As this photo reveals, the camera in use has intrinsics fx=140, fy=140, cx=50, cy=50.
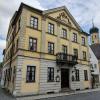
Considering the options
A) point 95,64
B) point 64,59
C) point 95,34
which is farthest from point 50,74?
point 95,34

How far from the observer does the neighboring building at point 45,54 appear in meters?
16.5

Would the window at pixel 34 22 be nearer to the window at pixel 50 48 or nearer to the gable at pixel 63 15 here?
the gable at pixel 63 15

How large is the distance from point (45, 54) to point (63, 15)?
815cm

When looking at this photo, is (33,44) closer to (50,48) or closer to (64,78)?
(50,48)

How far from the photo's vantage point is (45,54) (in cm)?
1877

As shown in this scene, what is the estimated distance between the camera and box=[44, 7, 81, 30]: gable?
21.3 metres

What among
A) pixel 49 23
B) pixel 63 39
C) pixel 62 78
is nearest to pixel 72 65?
pixel 62 78

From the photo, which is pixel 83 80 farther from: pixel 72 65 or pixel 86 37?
pixel 86 37

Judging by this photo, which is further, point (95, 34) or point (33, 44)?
point (95, 34)

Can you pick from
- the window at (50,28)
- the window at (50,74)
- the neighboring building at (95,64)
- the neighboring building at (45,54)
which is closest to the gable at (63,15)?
the neighboring building at (45,54)

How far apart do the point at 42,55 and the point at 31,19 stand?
4958 millimetres

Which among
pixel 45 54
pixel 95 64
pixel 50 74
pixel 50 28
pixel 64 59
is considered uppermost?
pixel 50 28

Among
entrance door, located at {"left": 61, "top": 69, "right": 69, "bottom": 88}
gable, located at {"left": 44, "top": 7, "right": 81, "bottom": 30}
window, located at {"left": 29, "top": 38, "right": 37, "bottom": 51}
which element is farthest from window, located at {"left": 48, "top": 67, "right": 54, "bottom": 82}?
gable, located at {"left": 44, "top": 7, "right": 81, "bottom": 30}

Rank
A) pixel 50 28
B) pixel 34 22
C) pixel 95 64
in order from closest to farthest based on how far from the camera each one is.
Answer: pixel 34 22, pixel 50 28, pixel 95 64
